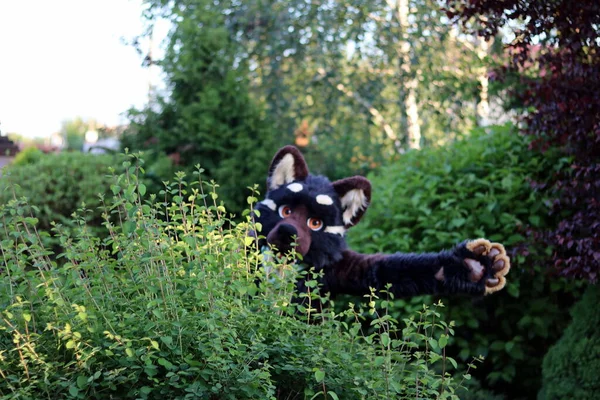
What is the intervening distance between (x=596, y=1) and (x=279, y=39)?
5693 millimetres

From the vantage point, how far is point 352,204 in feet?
14.2

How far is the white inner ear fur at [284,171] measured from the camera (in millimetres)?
4398

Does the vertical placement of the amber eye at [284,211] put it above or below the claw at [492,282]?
above

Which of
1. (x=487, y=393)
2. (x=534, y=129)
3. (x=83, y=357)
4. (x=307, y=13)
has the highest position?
(x=307, y=13)

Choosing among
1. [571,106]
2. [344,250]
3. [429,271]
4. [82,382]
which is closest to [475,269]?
[429,271]

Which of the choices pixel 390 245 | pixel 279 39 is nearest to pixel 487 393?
pixel 390 245

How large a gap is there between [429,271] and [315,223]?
2.20 ft

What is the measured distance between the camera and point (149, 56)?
10.1m

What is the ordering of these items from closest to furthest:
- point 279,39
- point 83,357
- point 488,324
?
point 83,357 → point 488,324 → point 279,39

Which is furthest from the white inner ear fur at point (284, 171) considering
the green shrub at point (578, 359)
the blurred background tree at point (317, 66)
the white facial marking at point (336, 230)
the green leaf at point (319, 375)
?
the blurred background tree at point (317, 66)

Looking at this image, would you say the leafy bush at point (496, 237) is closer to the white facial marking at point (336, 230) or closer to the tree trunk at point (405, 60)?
the white facial marking at point (336, 230)

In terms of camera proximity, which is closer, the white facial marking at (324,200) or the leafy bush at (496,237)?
the white facial marking at (324,200)

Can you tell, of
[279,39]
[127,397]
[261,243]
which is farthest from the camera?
[279,39]

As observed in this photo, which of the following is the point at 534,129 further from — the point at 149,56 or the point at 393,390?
the point at 149,56
